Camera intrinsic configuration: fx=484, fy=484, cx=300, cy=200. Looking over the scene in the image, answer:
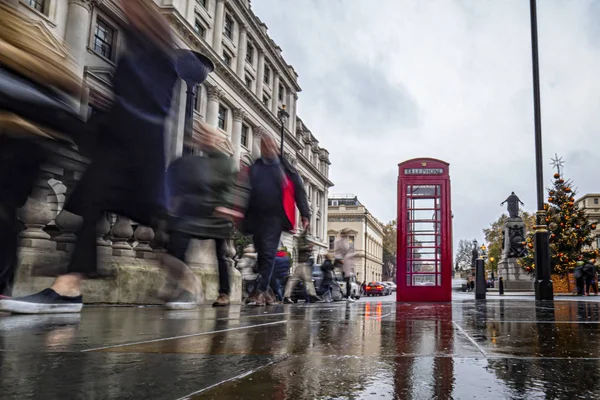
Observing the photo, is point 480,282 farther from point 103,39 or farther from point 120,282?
point 103,39

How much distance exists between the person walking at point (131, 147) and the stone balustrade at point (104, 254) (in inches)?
6.3

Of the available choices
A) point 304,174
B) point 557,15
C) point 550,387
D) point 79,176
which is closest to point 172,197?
point 79,176

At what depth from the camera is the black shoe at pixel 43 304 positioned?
3.52 meters

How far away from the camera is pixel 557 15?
34.6 ft

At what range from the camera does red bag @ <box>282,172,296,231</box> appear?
5699 mm

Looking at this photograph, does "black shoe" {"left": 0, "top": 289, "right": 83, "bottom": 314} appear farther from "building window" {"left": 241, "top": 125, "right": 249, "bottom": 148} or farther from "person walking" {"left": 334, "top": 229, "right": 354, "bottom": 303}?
"building window" {"left": 241, "top": 125, "right": 249, "bottom": 148}

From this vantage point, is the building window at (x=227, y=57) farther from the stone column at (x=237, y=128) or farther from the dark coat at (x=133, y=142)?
the dark coat at (x=133, y=142)

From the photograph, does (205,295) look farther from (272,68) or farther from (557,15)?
(272,68)

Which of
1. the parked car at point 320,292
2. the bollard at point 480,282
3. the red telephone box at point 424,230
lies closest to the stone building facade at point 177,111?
the parked car at point 320,292

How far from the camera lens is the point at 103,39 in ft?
79.2

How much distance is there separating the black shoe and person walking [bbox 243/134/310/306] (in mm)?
2345

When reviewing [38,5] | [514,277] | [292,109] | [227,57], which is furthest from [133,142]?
[292,109]

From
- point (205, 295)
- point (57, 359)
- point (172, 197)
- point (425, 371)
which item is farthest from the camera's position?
point (205, 295)

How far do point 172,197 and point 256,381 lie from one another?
2881mm
